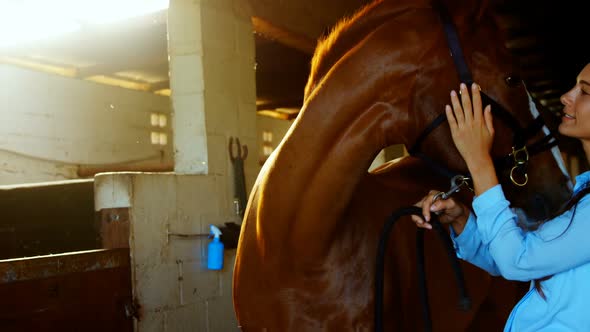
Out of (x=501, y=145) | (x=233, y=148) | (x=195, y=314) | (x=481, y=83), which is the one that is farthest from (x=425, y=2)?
(x=195, y=314)

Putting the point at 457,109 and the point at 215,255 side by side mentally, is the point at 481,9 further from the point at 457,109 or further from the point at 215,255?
the point at 215,255

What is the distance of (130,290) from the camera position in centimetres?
252

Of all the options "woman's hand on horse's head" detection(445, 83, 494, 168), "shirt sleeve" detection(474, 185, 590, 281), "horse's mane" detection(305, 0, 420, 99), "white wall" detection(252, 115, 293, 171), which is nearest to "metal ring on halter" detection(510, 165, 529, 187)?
"woman's hand on horse's head" detection(445, 83, 494, 168)

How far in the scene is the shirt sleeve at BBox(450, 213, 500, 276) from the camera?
1431 millimetres

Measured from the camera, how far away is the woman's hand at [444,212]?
1390 mm

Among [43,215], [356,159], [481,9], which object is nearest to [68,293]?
[43,215]

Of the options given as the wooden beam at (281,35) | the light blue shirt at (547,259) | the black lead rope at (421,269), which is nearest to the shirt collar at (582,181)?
the light blue shirt at (547,259)

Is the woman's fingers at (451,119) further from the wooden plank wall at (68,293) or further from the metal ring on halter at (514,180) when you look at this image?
the wooden plank wall at (68,293)

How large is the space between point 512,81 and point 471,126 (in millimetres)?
215

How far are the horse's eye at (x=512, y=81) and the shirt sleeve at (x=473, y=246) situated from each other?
14.7 inches

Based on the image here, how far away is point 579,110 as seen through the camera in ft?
3.74

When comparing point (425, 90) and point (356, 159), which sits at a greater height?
point (425, 90)

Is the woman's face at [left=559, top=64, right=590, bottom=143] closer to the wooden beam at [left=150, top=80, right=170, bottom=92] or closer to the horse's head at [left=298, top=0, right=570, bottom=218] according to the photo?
the horse's head at [left=298, top=0, right=570, bottom=218]

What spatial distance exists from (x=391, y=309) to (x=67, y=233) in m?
1.96
